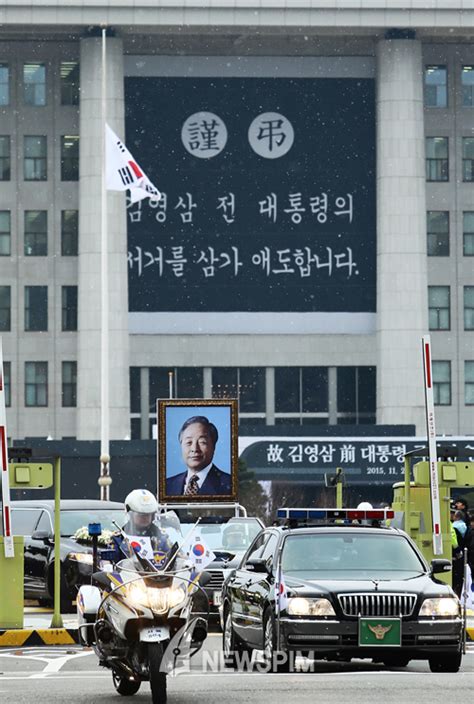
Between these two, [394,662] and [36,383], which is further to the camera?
[36,383]

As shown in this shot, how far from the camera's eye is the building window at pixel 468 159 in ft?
267

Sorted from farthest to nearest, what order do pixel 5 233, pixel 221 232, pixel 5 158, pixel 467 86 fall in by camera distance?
pixel 467 86, pixel 5 233, pixel 5 158, pixel 221 232

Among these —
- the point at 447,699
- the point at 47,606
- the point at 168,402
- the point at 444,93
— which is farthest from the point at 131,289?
the point at 447,699

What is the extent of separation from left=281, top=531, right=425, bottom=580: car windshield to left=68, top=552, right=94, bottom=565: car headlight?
10.4 meters

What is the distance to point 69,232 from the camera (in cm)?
7919

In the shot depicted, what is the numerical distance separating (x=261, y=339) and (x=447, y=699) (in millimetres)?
65152

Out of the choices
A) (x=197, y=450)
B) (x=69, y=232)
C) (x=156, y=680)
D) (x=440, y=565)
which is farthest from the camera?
(x=69, y=232)

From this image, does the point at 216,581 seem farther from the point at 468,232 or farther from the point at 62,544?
the point at 468,232

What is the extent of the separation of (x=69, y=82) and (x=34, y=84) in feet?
5.22

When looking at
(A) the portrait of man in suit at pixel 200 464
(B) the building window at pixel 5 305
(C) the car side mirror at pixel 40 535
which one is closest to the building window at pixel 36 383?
(B) the building window at pixel 5 305

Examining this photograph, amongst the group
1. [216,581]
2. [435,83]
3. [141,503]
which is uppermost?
[435,83]

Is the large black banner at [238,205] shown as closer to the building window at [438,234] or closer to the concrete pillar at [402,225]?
the concrete pillar at [402,225]

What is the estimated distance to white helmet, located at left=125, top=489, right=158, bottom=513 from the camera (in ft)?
45.8

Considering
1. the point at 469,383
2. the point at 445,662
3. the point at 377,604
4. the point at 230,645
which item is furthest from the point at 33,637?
the point at 469,383
